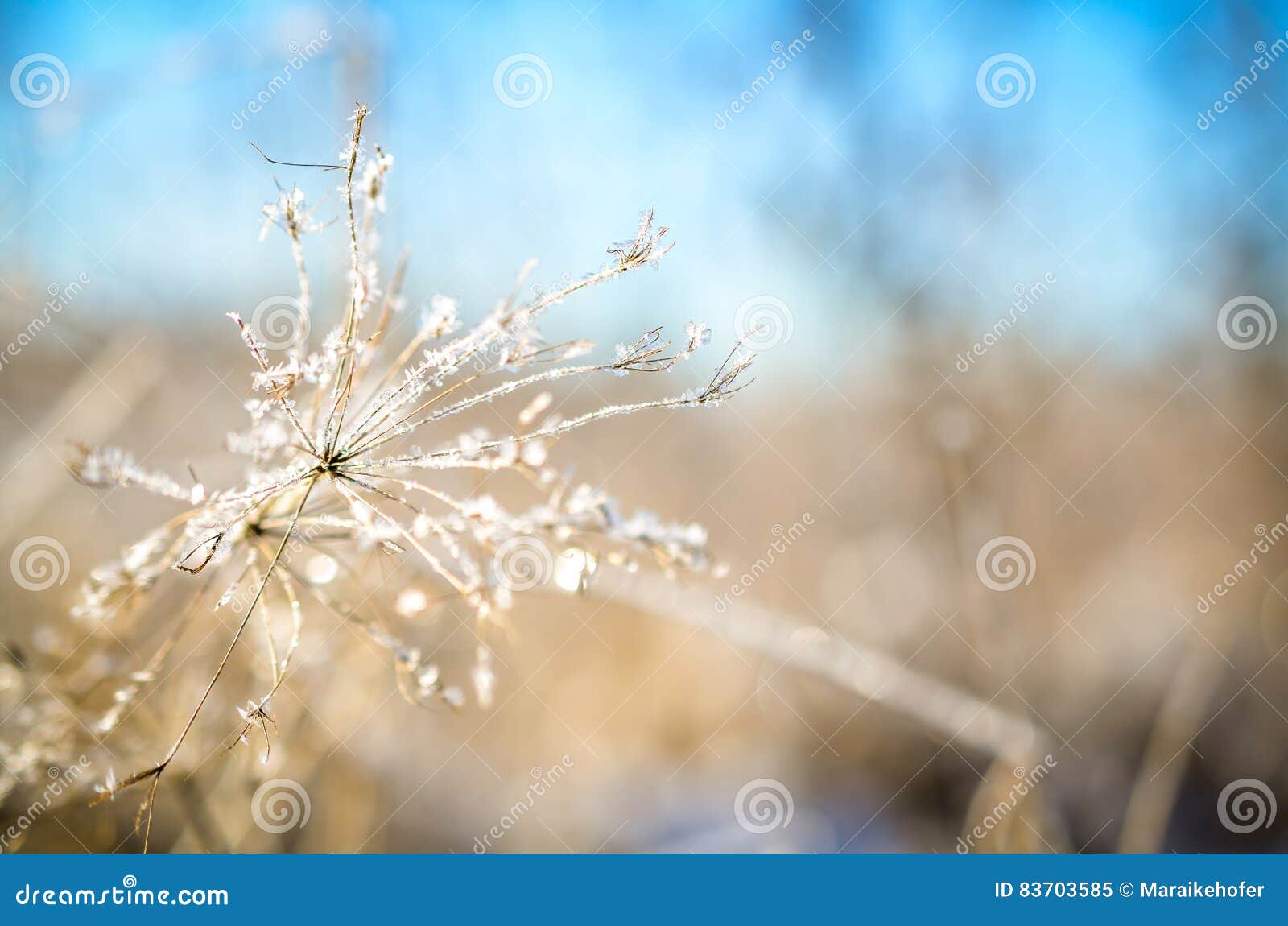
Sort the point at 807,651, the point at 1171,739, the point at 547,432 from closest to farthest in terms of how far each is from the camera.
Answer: the point at 547,432 < the point at 807,651 < the point at 1171,739

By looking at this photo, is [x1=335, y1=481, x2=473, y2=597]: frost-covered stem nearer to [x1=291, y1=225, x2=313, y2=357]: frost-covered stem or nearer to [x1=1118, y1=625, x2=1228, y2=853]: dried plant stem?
[x1=291, y1=225, x2=313, y2=357]: frost-covered stem

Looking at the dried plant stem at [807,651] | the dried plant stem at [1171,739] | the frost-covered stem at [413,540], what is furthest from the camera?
the dried plant stem at [1171,739]

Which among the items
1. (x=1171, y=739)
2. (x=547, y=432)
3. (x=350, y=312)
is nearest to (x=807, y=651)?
(x=547, y=432)

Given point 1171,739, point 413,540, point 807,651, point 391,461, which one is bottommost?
point 413,540

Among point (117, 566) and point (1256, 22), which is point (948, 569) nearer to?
point (1256, 22)

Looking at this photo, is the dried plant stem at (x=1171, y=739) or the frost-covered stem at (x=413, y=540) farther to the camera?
the dried plant stem at (x=1171, y=739)

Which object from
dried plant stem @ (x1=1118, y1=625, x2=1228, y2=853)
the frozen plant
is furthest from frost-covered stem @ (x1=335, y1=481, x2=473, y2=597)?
dried plant stem @ (x1=1118, y1=625, x2=1228, y2=853)

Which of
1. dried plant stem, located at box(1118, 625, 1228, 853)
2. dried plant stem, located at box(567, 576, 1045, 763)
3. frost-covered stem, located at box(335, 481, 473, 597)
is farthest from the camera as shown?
dried plant stem, located at box(1118, 625, 1228, 853)

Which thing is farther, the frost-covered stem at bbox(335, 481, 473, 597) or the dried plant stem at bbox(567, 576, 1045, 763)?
the dried plant stem at bbox(567, 576, 1045, 763)

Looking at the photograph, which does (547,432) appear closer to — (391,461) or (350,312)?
(391,461)

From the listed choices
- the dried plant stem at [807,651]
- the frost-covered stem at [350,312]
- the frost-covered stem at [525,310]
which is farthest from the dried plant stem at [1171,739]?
the frost-covered stem at [350,312]

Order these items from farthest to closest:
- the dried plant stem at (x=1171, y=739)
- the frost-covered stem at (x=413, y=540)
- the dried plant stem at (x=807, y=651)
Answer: the dried plant stem at (x=1171, y=739) → the dried plant stem at (x=807, y=651) → the frost-covered stem at (x=413, y=540)

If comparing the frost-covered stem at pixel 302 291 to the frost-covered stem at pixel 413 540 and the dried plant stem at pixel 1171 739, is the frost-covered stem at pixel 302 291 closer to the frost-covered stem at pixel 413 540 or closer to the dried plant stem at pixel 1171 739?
the frost-covered stem at pixel 413 540
